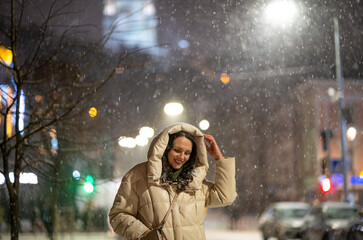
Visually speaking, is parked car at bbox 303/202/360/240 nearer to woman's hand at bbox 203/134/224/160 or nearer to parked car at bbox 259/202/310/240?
parked car at bbox 259/202/310/240

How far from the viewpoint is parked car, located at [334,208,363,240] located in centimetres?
1199

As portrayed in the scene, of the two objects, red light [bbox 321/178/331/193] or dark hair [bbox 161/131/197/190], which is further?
red light [bbox 321/178/331/193]

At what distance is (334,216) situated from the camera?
1580cm

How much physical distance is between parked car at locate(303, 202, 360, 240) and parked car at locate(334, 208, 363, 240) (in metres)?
1.26

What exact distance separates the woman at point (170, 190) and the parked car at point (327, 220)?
11.2 metres

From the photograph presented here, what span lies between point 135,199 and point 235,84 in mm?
43647

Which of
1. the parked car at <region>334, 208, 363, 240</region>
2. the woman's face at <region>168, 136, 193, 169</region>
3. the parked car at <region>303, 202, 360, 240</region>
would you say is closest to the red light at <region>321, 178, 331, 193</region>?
the parked car at <region>303, 202, 360, 240</region>

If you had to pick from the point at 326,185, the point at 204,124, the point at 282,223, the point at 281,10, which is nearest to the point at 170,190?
the point at 281,10

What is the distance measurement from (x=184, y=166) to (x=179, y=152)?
6.4 inches

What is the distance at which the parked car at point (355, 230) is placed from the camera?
12.0 m

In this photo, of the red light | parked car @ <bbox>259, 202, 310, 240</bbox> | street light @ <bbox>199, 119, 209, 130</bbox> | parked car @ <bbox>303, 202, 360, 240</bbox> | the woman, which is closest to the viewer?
the woman

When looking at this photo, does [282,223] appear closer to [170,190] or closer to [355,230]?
[355,230]

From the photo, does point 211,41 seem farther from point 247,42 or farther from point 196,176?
point 196,176

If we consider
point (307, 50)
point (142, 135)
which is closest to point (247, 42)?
point (307, 50)
